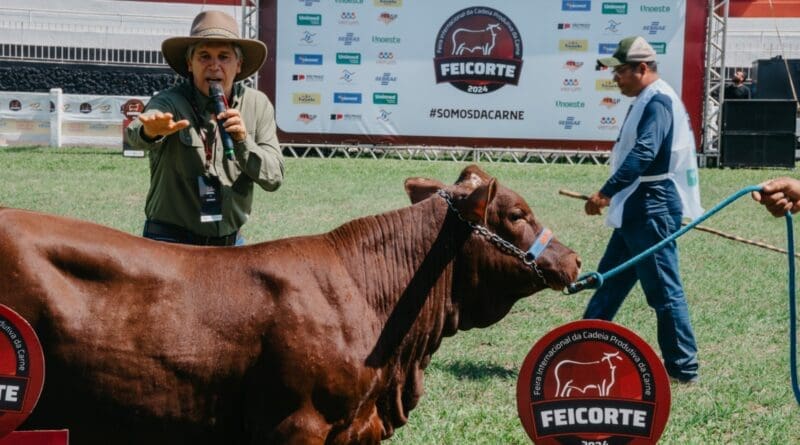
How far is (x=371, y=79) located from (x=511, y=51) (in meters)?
3.19

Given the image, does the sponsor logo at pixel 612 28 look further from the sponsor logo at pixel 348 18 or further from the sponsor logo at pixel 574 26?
the sponsor logo at pixel 348 18

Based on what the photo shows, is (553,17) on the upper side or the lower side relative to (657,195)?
upper

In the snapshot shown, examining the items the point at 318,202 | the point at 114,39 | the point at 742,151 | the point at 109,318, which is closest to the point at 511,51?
the point at 742,151

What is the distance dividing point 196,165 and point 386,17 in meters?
19.6

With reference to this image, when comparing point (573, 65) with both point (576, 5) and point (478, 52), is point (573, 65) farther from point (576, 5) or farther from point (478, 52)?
point (478, 52)

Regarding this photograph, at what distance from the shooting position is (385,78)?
2403cm

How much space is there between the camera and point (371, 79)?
2400cm

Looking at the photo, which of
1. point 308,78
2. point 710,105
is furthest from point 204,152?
point 710,105

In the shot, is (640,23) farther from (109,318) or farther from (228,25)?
(109,318)

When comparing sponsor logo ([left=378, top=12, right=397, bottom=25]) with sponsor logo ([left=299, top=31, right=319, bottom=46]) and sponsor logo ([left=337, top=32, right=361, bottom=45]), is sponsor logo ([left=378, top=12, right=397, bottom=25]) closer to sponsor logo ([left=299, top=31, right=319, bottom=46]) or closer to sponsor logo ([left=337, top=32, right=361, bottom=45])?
sponsor logo ([left=337, top=32, right=361, bottom=45])

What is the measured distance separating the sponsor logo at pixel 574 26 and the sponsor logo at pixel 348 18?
4545 millimetres

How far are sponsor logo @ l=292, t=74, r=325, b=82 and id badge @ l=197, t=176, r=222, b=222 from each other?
750 inches

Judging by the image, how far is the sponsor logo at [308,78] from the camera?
23812 mm

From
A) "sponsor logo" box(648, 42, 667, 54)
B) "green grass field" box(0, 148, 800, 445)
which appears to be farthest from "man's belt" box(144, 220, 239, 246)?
"sponsor logo" box(648, 42, 667, 54)
